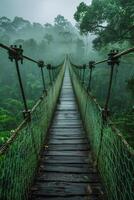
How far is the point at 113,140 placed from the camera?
177 cm

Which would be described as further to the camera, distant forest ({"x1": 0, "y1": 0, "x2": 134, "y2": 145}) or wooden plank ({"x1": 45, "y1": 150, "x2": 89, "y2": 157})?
distant forest ({"x1": 0, "y1": 0, "x2": 134, "y2": 145})

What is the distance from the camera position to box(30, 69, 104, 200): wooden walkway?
200 cm

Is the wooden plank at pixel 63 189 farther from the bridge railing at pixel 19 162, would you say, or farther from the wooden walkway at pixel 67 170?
the bridge railing at pixel 19 162

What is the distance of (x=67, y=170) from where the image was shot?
7.84 feet

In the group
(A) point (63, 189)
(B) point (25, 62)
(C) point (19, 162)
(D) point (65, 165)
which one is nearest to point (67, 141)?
(D) point (65, 165)

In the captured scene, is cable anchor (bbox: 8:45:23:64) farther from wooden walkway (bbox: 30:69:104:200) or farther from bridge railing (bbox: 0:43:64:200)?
wooden walkway (bbox: 30:69:104:200)

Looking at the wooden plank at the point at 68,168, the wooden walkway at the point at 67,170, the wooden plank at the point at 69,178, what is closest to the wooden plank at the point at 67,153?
the wooden walkway at the point at 67,170

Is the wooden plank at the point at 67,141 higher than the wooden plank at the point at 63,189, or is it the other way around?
the wooden plank at the point at 63,189

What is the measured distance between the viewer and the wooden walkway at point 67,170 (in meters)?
2.00

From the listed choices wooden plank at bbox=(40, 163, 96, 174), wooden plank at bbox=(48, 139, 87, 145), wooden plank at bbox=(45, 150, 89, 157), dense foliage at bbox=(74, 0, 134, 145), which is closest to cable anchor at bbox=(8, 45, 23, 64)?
wooden plank at bbox=(40, 163, 96, 174)

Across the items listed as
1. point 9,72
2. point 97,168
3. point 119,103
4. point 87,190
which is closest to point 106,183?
point 87,190

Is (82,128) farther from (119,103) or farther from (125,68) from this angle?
(125,68)

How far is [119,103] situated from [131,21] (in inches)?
297

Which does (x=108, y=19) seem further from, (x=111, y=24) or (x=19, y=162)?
(x=19, y=162)
